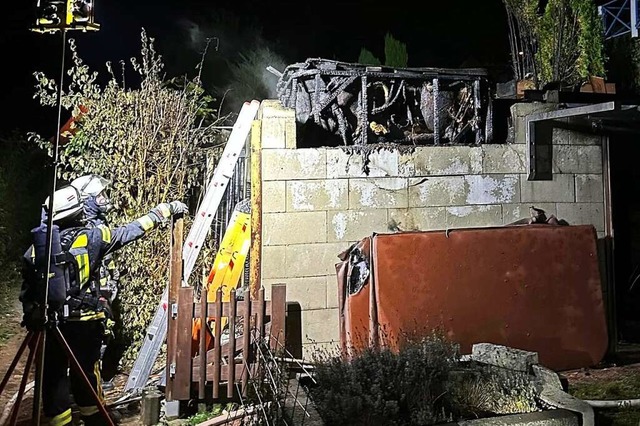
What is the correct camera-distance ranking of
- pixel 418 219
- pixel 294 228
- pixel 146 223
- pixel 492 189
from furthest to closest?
pixel 492 189, pixel 418 219, pixel 294 228, pixel 146 223

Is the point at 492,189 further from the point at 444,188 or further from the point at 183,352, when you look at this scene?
the point at 183,352

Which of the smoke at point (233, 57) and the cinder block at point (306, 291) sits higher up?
the smoke at point (233, 57)

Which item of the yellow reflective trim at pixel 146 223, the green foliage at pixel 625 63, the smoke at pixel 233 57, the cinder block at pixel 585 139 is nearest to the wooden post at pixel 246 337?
the yellow reflective trim at pixel 146 223

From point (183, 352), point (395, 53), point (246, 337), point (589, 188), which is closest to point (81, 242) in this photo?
point (183, 352)

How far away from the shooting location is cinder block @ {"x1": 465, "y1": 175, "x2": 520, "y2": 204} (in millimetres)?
6637

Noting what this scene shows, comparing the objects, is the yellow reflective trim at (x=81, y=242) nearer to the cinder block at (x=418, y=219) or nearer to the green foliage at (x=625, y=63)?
the cinder block at (x=418, y=219)

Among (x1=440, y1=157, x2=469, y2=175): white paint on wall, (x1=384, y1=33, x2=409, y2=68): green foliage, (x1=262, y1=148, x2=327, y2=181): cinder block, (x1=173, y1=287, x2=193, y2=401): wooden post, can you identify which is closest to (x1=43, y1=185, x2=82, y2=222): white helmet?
(x1=173, y1=287, x2=193, y2=401): wooden post

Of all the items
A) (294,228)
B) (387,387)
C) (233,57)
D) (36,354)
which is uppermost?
(233,57)

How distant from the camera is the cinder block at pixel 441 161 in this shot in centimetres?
652

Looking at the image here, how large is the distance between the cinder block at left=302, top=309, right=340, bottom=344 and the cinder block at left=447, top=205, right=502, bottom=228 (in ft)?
5.42

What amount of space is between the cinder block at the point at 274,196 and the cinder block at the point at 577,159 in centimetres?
318

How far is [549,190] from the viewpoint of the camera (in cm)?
681

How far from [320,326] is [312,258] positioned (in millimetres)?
731

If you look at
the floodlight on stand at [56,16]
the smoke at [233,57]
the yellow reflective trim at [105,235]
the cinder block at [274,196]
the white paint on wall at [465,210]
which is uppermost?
the smoke at [233,57]
